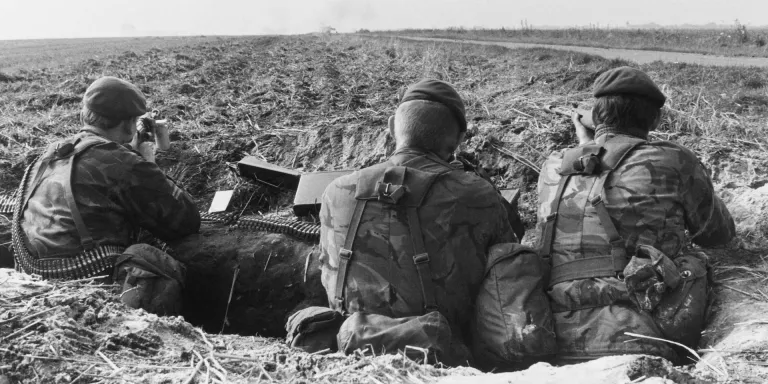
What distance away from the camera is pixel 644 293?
3.46 metres

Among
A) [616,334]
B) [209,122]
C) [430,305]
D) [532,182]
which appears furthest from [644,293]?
[209,122]

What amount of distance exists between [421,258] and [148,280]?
202 centimetres

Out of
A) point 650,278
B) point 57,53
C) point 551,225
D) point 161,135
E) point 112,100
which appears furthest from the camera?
point 57,53

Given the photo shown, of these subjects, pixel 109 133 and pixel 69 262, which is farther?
pixel 109 133

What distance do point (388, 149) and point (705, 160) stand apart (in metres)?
2.95

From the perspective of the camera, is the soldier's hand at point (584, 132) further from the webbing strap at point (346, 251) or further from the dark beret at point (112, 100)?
the dark beret at point (112, 100)

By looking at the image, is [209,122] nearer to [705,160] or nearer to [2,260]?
[2,260]

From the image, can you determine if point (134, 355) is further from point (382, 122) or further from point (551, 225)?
point (382, 122)

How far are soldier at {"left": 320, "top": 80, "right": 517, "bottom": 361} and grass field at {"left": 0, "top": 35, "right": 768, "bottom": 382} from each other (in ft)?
2.60

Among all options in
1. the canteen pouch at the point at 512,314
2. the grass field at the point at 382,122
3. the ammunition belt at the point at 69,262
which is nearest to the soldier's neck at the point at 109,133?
the ammunition belt at the point at 69,262

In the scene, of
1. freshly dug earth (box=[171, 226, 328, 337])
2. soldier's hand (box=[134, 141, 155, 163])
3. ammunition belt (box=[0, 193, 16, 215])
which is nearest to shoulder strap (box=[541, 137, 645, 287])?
freshly dug earth (box=[171, 226, 328, 337])

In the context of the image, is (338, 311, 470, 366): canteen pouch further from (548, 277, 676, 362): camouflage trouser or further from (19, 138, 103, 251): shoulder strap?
(19, 138, 103, 251): shoulder strap

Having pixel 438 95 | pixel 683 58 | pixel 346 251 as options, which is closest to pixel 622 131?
pixel 438 95

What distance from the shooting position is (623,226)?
373 centimetres
